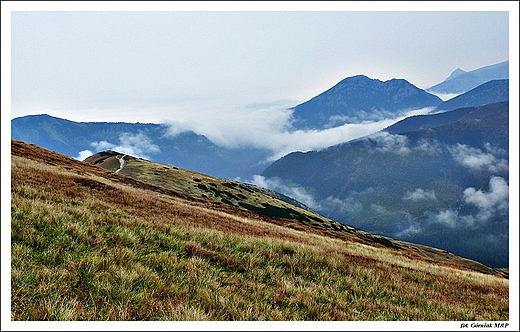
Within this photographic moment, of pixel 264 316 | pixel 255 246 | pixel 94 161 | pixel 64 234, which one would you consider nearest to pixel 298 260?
pixel 255 246

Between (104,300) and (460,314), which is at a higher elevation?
(104,300)

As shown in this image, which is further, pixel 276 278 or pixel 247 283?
pixel 276 278

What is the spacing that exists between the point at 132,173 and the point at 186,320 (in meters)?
105

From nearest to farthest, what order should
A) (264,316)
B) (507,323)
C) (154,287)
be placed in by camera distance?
(264,316)
(154,287)
(507,323)

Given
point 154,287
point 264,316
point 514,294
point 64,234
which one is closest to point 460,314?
point 514,294

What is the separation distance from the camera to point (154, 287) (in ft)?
21.9

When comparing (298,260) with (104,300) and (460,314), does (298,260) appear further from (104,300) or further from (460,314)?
(104,300)

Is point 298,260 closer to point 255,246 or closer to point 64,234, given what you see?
point 255,246

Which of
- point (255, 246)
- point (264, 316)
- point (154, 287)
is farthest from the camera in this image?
point (255, 246)

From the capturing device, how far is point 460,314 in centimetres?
787

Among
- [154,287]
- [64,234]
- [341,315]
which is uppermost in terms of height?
[64,234]

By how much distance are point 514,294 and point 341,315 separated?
5.18 m

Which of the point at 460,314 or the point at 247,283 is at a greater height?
the point at 247,283

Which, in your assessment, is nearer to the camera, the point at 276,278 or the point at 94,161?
the point at 276,278
